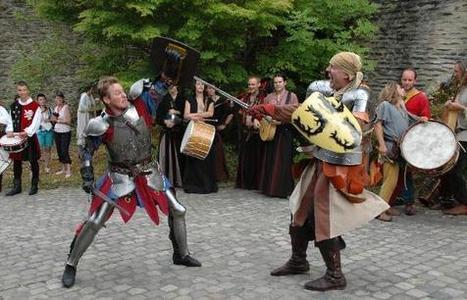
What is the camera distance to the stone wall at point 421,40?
9.11 meters

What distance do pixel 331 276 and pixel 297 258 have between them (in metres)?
0.39

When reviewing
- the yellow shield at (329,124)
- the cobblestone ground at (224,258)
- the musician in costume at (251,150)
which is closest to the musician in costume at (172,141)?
the musician in costume at (251,150)

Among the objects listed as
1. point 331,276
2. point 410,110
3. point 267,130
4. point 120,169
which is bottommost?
point 331,276

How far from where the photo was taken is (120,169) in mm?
4520

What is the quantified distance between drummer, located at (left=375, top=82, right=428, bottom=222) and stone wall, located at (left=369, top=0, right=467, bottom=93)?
9.16 feet

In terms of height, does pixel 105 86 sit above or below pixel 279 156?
above

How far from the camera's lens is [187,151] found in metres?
7.59

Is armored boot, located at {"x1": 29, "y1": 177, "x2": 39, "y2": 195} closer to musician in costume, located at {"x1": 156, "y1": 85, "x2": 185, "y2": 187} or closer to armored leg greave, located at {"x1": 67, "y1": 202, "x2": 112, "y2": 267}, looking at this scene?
musician in costume, located at {"x1": 156, "y1": 85, "x2": 185, "y2": 187}

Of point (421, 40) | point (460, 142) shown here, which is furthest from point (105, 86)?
point (421, 40)

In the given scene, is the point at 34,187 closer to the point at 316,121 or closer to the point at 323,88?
the point at 323,88

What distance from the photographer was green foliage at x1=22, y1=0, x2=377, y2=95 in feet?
28.7

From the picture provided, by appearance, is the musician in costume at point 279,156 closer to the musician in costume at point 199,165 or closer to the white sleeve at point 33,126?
the musician in costume at point 199,165

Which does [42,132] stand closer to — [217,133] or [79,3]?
[79,3]

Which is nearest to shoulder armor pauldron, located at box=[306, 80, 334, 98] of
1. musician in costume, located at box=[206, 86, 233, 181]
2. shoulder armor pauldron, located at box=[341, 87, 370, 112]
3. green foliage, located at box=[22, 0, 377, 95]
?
shoulder armor pauldron, located at box=[341, 87, 370, 112]
